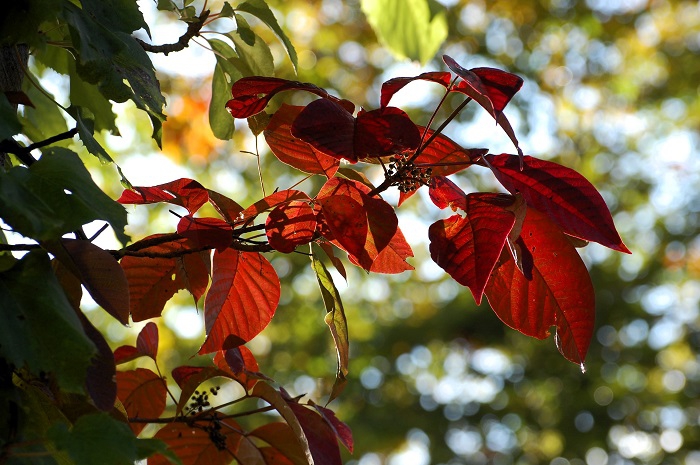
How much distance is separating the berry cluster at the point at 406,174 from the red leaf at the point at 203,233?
129 mm

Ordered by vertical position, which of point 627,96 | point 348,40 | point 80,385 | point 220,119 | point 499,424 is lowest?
point 80,385

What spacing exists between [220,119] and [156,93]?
0.24 meters

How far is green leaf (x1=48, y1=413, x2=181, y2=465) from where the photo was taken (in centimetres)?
43

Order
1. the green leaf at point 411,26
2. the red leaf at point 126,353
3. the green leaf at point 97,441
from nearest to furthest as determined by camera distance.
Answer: the green leaf at point 97,441 → the red leaf at point 126,353 → the green leaf at point 411,26

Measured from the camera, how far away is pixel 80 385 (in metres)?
0.46

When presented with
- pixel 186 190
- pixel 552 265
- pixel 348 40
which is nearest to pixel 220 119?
pixel 186 190

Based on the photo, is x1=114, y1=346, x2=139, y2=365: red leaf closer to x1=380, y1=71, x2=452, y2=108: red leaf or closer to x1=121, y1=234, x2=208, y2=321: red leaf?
x1=121, y1=234, x2=208, y2=321: red leaf

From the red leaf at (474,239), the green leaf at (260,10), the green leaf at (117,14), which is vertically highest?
the green leaf at (260,10)

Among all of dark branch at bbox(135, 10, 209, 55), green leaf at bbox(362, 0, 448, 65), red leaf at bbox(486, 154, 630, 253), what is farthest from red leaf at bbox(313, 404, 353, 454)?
green leaf at bbox(362, 0, 448, 65)

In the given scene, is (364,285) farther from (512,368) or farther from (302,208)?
(302,208)

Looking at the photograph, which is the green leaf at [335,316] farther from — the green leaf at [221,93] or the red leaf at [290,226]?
the green leaf at [221,93]

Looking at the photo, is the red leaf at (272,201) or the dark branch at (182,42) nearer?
the red leaf at (272,201)

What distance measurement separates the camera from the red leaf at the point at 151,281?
2.25 feet

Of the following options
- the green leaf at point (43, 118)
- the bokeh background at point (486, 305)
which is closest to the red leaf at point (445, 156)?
the green leaf at point (43, 118)
